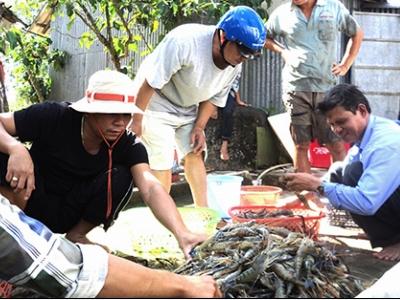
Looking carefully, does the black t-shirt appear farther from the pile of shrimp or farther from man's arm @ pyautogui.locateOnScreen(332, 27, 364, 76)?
man's arm @ pyautogui.locateOnScreen(332, 27, 364, 76)

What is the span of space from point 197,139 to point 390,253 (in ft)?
6.04

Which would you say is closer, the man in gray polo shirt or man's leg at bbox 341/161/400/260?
man's leg at bbox 341/161/400/260

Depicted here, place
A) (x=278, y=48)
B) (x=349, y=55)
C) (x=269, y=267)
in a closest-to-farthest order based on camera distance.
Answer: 1. (x=269, y=267)
2. (x=278, y=48)
3. (x=349, y=55)

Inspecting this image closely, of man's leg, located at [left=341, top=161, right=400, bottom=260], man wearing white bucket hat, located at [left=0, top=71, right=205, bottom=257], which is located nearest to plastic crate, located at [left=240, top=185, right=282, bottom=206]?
man's leg, located at [left=341, top=161, right=400, bottom=260]

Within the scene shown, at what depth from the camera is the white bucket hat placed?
10.3 ft

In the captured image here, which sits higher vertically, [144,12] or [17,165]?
[144,12]

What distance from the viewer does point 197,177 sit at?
4805mm

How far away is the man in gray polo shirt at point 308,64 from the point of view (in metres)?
5.60

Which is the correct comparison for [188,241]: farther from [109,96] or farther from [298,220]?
[298,220]

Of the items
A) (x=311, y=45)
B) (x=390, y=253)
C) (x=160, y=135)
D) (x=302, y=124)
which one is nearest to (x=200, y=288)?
(x=390, y=253)

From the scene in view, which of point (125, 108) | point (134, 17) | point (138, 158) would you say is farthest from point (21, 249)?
point (134, 17)

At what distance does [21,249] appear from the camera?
1.45m

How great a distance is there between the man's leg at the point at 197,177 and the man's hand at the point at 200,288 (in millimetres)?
2892

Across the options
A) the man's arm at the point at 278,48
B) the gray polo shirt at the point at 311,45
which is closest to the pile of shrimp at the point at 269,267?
the gray polo shirt at the point at 311,45
